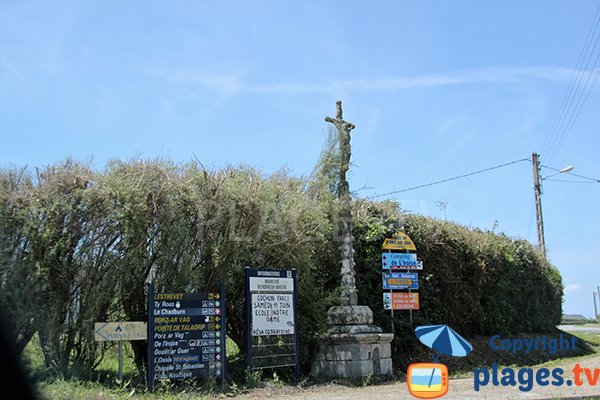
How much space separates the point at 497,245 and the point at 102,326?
44.8ft

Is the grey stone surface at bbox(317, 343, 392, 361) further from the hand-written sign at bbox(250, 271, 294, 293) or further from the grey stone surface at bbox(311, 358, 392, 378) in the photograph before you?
the hand-written sign at bbox(250, 271, 294, 293)

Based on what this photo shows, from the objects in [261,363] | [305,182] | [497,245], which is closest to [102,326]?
[261,363]

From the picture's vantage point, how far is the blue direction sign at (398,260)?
15625 millimetres

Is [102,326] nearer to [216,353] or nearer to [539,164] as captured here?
[216,353]

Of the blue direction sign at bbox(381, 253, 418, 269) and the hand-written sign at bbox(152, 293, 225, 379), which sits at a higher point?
the blue direction sign at bbox(381, 253, 418, 269)

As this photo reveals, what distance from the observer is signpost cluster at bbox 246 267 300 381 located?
39.3ft

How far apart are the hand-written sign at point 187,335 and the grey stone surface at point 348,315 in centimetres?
283

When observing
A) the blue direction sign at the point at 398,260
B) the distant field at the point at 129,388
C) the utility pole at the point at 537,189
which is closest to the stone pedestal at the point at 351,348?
the distant field at the point at 129,388

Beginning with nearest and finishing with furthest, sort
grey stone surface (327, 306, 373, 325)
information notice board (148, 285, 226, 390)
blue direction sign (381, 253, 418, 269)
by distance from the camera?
1. information notice board (148, 285, 226, 390)
2. grey stone surface (327, 306, 373, 325)
3. blue direction sign (381, 253, 418, 269)

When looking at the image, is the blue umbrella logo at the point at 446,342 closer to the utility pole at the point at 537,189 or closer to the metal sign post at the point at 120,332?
the metal sign post at the point at 120,332

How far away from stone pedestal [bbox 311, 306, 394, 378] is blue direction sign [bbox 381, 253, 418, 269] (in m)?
2.47

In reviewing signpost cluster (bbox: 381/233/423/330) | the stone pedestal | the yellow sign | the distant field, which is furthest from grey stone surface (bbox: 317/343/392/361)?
the yellow sign

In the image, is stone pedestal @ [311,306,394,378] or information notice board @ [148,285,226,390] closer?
information notice board @ [148,285,226,390]

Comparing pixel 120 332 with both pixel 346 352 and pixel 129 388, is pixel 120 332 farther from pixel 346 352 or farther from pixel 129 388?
pixel 346 352
